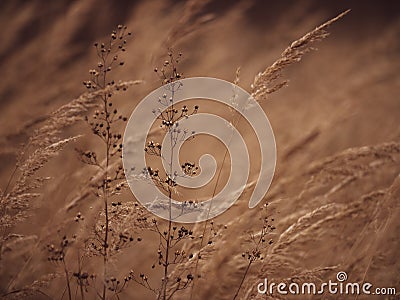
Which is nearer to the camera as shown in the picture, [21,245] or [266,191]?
[21,245]

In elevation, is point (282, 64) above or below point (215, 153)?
below

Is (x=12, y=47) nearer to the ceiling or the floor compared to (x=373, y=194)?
nearer to the ceiling

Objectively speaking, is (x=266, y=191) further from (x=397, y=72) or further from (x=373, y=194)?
(x=397, y=72)

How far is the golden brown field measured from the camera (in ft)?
5.00

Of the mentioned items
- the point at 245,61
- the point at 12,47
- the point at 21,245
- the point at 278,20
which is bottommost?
the point at 21,245

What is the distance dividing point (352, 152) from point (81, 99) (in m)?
0.80

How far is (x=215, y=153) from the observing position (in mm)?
3068

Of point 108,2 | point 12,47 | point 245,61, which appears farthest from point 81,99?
point 245,61

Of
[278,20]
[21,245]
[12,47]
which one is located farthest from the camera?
[278,20]

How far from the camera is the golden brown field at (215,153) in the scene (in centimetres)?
152

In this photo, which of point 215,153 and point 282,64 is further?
point 215,153

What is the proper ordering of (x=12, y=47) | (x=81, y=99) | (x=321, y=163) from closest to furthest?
(x=81, y=99) < (x=321, y=163) < (x=12, y=47)

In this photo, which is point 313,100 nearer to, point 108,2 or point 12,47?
point 108,2

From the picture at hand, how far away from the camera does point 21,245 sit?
5.48 feet
